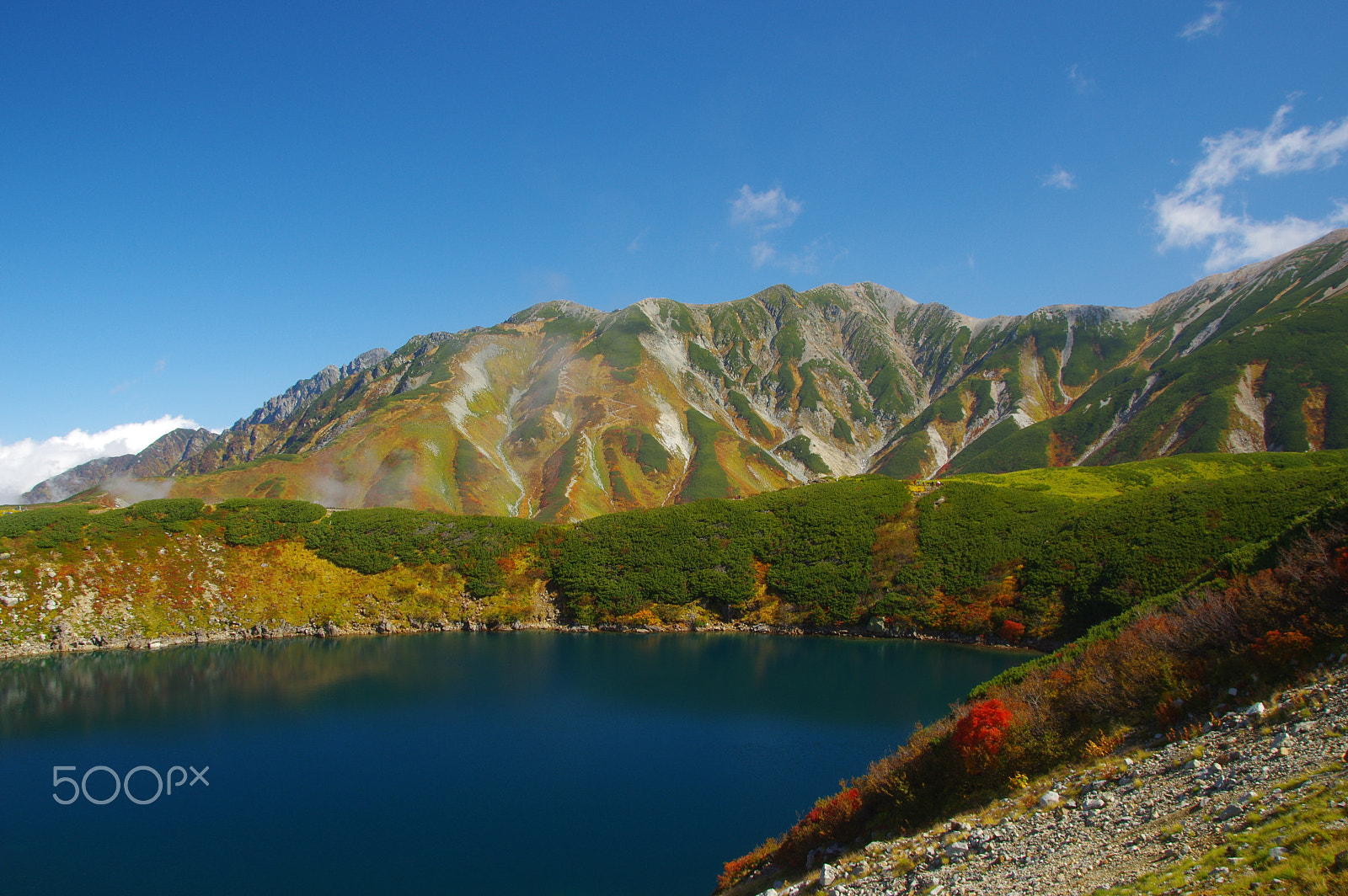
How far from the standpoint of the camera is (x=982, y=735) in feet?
57.4

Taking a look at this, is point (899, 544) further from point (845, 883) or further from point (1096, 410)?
point (1096, 410)

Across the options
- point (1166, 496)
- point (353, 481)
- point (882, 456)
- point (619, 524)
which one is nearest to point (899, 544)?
point (1166, 496)

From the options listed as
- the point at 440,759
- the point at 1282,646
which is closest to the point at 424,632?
the point at 440,759

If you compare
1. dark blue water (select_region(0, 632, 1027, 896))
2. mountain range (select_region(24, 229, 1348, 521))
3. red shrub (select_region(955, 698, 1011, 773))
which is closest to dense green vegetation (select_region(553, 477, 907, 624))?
dark blue water (select_region(0, 632, 1027, 896))

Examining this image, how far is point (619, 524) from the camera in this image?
256 feet

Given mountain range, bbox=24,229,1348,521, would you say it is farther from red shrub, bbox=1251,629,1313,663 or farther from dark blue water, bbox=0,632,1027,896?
red shrub, bbox=1251,629,1313,663

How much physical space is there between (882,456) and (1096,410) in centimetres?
5467

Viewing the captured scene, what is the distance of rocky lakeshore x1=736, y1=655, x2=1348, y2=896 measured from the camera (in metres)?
9.05

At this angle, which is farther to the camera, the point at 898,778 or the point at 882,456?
the point at 882,456

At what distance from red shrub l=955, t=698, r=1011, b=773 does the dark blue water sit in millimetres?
10738

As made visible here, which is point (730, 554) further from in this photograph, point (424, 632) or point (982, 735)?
point (982, 735)

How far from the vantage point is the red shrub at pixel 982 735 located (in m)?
17.3

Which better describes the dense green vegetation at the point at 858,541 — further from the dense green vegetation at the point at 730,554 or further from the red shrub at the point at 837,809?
the red shrub at the point at 837,809

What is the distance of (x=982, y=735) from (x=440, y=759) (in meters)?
27.1
